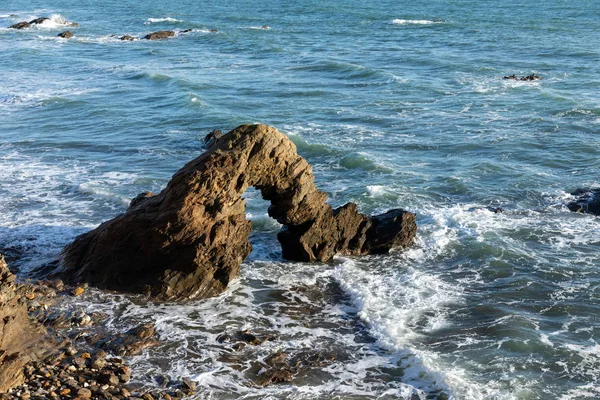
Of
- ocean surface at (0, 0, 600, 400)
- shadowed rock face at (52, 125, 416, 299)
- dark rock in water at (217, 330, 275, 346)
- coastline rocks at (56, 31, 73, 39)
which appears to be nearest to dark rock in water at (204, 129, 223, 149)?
ocean surface at (0, 0, 600, 400)

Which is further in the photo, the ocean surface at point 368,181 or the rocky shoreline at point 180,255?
the ocean surface at point 368,181

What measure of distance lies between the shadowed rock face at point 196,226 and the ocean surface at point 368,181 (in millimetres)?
620

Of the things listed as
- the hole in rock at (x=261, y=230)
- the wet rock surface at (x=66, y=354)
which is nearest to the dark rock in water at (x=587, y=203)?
the hole in rock at (x=261, y=230)

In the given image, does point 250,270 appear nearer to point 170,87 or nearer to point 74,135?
point 74,135

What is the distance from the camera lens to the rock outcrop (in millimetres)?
12555

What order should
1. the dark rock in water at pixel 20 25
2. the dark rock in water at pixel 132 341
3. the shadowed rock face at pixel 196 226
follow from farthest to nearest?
1. the dark rock in water at pixel 20 25
2. the shadowed rock face at pixel 196 226
3. the dark rock in water at pixel 132 341

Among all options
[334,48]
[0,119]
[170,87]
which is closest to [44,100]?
[0,119]

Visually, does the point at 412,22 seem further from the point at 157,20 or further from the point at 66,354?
the point at 66,354

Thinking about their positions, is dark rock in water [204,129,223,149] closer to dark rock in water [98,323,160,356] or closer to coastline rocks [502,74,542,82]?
dark rock in water [98,323,160,356]

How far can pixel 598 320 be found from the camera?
16.4m

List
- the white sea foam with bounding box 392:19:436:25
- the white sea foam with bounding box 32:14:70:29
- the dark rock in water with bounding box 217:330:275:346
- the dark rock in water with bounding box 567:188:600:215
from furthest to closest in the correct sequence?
the white sea foam with bounding box 32:14:70:29 < the white sea foam with bounding box 392:19:436:25 < the dark rock in water with bounding box 567:188:600:215 < the dark rock in water with bounding box 217:330:275:346

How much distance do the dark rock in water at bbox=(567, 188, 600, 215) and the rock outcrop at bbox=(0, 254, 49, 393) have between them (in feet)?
52.0

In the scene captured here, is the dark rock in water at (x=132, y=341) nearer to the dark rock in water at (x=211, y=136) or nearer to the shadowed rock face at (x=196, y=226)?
the shadowed rock face at (x=196, y=226)

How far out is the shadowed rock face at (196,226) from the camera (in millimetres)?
16688
